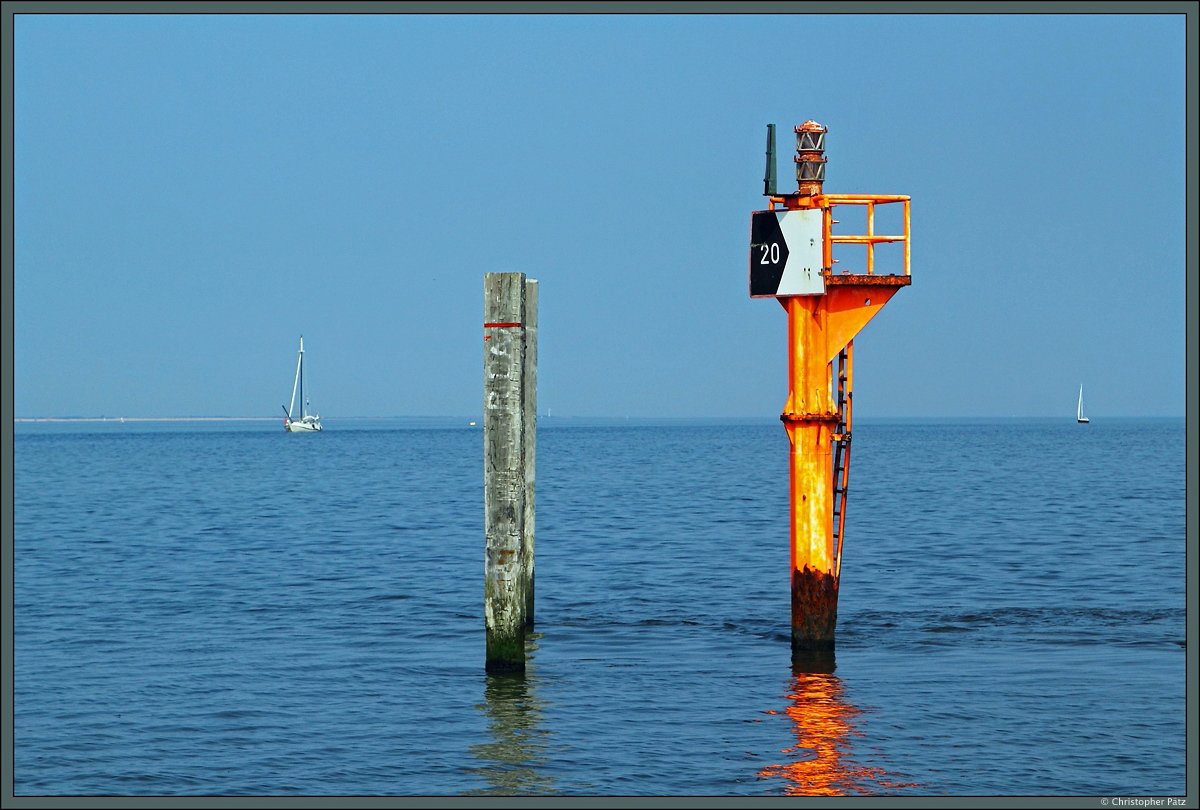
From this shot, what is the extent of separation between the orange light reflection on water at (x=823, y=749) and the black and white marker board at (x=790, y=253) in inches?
170

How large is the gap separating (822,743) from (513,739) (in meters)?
2.93

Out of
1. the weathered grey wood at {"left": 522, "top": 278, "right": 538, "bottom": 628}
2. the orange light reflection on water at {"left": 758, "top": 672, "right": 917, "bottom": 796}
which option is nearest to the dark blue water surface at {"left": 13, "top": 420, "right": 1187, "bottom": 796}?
the orange light reflection on water at {"left": 758, "top": 672, "right": 917, "bottom": 796}

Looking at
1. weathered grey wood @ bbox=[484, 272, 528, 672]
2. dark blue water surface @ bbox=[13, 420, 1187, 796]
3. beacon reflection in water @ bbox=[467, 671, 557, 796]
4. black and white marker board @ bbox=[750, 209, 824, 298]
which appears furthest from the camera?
black and white marker board @ bbox=[750, 209, 824, 298]

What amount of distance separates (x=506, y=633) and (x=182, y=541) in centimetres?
2063

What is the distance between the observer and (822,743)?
13195 millimetres

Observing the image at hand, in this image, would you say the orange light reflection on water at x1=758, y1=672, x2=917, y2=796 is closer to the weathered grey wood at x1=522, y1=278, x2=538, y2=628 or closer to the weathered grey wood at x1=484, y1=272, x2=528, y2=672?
the weathered grey wood at x1=484, y1=272, x2=528, y2=672

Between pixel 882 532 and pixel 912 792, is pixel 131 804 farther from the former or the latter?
pixel 882 532

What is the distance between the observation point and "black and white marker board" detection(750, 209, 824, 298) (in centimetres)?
1538

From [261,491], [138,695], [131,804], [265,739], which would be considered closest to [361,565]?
[138,695]

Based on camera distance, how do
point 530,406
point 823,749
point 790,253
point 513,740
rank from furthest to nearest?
point 530,406 → point 790,253 → point 513,740 → point 823,749

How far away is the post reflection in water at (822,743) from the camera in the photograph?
11.9 metres

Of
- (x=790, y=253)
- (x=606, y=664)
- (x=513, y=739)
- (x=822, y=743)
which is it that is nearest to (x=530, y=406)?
(x=606, y=664)

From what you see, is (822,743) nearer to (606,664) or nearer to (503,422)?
(606,664)

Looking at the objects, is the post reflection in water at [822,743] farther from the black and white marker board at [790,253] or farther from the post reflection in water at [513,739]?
the black and white marker board at [790,253]
